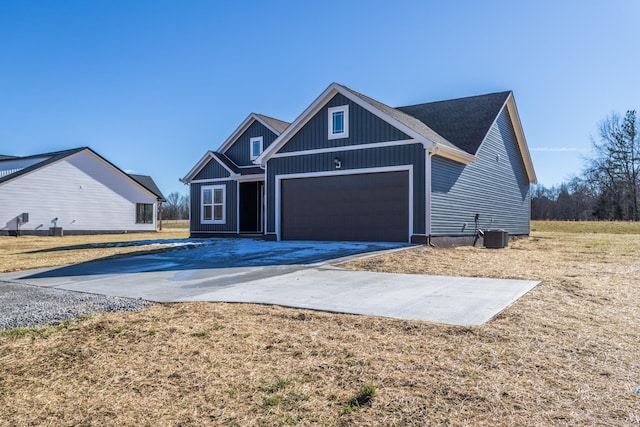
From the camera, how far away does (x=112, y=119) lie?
81.2 ft

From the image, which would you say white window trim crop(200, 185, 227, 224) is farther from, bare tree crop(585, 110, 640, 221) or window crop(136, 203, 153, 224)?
bare tree crop(585, 110, 640, 221)

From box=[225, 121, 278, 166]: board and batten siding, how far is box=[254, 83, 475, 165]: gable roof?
4607 millimetres

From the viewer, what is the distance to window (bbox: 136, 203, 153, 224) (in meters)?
32.4

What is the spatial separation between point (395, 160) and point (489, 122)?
18.9 feet

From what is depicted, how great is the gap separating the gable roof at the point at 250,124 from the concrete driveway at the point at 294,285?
10.8 metres

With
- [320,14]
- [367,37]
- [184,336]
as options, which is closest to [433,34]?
[367,37]

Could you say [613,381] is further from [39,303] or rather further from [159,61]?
[159,61]

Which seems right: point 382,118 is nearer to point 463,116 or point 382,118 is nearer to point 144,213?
point 463,116

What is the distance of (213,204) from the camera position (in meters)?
21.1

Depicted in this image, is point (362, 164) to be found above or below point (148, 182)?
below

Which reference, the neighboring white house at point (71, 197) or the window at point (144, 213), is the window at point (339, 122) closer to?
the neighboring white house at point (71, 197)

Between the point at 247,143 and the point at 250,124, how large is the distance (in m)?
0.95

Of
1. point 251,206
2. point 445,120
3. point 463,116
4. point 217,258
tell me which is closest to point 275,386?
point 217,258

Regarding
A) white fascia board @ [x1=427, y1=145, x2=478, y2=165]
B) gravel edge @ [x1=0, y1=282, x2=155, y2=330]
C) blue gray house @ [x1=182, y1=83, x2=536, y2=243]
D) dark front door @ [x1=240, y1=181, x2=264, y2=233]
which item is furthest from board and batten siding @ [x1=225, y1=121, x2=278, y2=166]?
gravel edge @ [x1=0, y1=282, x2=155, y2=330]
